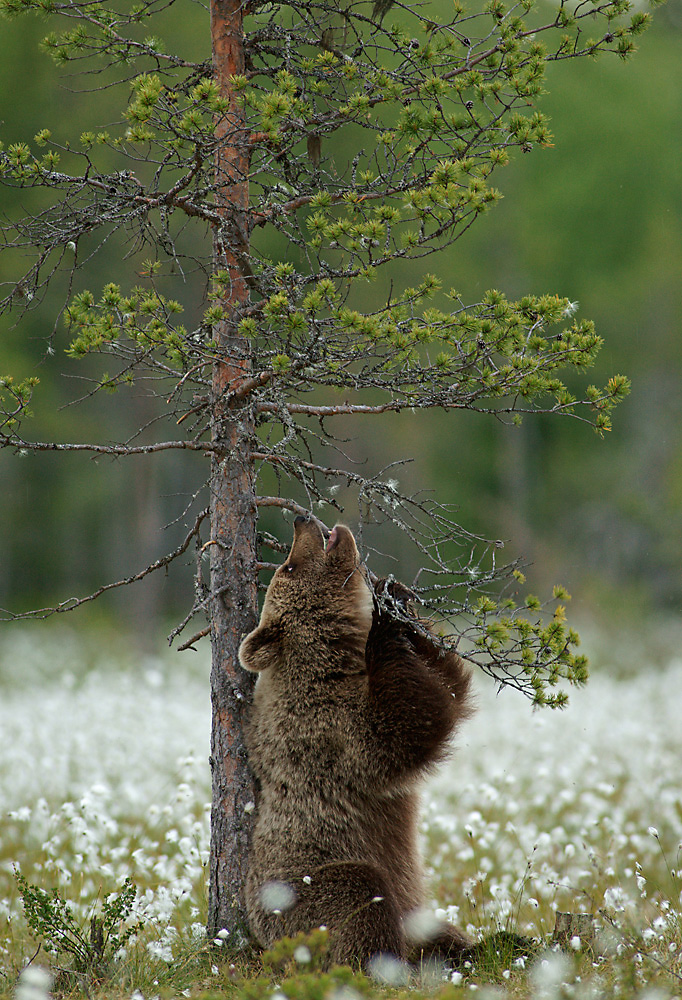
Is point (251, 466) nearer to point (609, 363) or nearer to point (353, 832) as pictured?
point (353, 832)

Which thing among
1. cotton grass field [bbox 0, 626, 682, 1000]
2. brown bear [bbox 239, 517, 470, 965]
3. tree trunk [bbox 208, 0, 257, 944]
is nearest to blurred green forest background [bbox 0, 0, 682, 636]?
cotton grass field [bbox 0, 626, 682, 1000]

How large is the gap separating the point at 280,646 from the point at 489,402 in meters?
15.0

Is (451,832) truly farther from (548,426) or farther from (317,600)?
(548,426)

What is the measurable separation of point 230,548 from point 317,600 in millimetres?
528

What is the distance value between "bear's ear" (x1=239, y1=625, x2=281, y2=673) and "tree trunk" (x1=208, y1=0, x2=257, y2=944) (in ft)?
0.91

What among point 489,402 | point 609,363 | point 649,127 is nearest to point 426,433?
point 489,402

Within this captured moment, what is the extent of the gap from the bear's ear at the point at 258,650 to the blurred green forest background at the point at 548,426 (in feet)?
40.5

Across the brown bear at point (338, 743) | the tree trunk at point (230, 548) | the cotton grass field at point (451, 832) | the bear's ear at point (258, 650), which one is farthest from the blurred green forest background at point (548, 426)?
the bear's ear at point (258, 650)

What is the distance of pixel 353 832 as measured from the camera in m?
4.47

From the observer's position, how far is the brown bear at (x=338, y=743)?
4.31 metres

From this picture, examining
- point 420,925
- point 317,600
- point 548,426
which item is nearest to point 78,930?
point 420,925

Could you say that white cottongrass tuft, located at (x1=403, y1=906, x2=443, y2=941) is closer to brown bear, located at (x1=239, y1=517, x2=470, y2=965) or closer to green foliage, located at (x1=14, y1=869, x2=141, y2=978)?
brown bear, located at (x1=239, y1=517, x2=470, y2=965)

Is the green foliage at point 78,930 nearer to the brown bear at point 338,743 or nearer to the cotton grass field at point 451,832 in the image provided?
the cotton grass field at point 451,832

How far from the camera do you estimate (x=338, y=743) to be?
4.51 m
